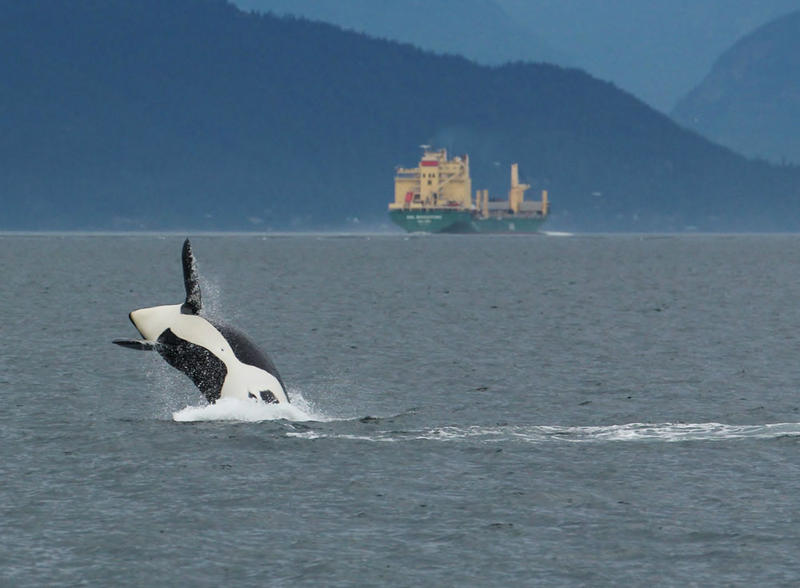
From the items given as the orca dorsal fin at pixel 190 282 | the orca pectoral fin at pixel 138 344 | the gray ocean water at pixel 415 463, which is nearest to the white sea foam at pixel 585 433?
the gray ocean water at pixel 415 463

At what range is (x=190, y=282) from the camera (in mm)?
31094

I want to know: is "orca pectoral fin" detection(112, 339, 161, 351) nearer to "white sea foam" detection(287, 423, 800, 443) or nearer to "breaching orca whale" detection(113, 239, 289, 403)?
"breaching orca whale" detection(113, 239, 289, 403)

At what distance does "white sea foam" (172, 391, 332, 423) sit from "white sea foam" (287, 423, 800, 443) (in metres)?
1.04

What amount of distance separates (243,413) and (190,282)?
15.0 ft

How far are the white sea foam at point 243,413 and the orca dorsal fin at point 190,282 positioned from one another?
269 centimetres

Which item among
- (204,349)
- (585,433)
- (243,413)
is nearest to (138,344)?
(204,349)

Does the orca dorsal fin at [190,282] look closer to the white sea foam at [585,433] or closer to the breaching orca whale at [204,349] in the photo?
the breaching orca whale at [204,349]

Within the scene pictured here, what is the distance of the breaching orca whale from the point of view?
3177cm

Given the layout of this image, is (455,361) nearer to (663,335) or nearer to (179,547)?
(663,335)

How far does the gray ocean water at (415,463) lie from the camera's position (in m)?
23.2

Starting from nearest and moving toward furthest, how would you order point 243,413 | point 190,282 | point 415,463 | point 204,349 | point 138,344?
point 138,344 → point 415,463 → point 190,282 → point 204,349 → point 243,413

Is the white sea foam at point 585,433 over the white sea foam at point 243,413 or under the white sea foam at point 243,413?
under

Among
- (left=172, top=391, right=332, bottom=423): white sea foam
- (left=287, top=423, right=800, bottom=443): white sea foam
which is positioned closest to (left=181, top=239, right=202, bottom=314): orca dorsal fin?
(left=172, top=391, right=332, bottom=423): white sea foam

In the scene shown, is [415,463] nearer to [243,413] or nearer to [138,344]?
[243,413]
